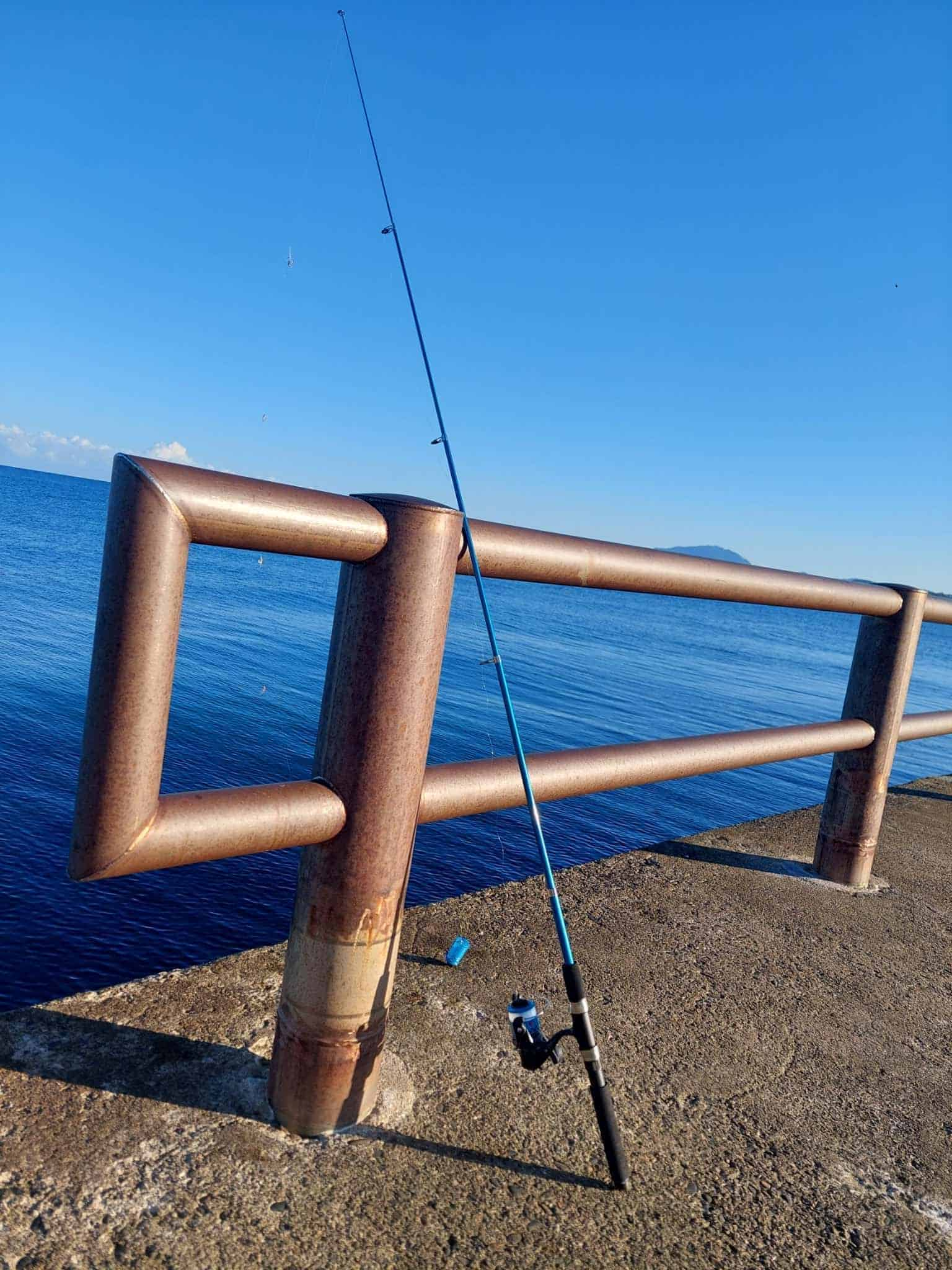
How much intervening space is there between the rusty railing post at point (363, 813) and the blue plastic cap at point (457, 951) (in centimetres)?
63

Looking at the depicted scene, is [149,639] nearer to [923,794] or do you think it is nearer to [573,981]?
[573,981]

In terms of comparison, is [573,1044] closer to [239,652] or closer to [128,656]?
[128,656]

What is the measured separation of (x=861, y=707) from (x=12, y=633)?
41.8 ft

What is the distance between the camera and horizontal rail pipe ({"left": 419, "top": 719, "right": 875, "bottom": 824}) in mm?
1932

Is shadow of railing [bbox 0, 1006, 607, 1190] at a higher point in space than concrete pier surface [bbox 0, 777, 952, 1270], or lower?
lower

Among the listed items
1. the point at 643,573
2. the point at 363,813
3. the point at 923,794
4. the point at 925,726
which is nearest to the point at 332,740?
the point at 363,813

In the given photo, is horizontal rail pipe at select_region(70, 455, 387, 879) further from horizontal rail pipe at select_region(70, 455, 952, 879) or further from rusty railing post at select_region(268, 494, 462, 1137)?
rusty railing post at select_region(268, 494, 462, 1137)

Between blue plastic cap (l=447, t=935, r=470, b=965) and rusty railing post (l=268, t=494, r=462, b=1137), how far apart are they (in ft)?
2.06

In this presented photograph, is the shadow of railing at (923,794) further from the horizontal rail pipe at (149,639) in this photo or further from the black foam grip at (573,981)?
the horizontal rail pipe at (149,639)

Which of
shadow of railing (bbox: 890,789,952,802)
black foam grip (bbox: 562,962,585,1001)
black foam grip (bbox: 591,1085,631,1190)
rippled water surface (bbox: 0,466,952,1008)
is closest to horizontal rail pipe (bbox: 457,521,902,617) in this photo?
black foam grip (bbox: 562,962,585,1001)

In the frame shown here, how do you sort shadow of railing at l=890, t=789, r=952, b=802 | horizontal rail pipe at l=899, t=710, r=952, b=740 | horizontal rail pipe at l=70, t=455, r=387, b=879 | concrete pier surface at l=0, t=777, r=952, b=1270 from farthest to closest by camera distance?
shadow of railing at l=890, t=789, r=952, b=802 → horizontal rail pipe at l=899, t=710, r=952, b=740 → concrete pier surface at l=0, t=777, r=952, b=1270 → horizontal rail pipe at l=70, t=455, r=387, b=879

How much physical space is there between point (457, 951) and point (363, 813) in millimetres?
919

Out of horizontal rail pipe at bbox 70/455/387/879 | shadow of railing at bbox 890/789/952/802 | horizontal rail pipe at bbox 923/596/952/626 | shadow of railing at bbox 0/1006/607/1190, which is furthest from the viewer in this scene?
shadow of railing at bbox 890/789/952/802

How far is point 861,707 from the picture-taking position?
3.29 meters
